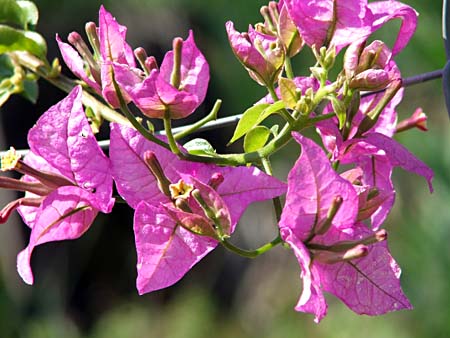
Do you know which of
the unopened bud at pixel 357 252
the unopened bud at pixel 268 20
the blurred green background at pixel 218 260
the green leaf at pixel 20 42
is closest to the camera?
the unopened bud at pixel 357 252

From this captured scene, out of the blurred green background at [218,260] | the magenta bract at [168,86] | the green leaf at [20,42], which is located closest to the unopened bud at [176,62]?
the magenta bract at [168,86]

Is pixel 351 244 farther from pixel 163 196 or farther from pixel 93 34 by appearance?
pixel 93 34

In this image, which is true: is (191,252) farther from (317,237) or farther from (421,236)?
(421,236)

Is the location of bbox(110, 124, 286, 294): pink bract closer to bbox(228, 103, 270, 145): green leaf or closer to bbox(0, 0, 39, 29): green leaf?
bbox(228, 103, 270, 145): green leaf

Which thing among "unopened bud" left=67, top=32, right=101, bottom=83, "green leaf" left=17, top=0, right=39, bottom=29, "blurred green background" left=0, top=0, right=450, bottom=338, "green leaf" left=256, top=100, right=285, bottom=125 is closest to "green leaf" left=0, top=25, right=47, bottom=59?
"green leaf" left=17, top=0, right=39, bottom=29

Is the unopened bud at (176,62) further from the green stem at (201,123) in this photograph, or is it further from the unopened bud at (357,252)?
the unopened bud at (357,252)

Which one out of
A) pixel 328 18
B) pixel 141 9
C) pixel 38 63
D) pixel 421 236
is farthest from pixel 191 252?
pixel 141 9
